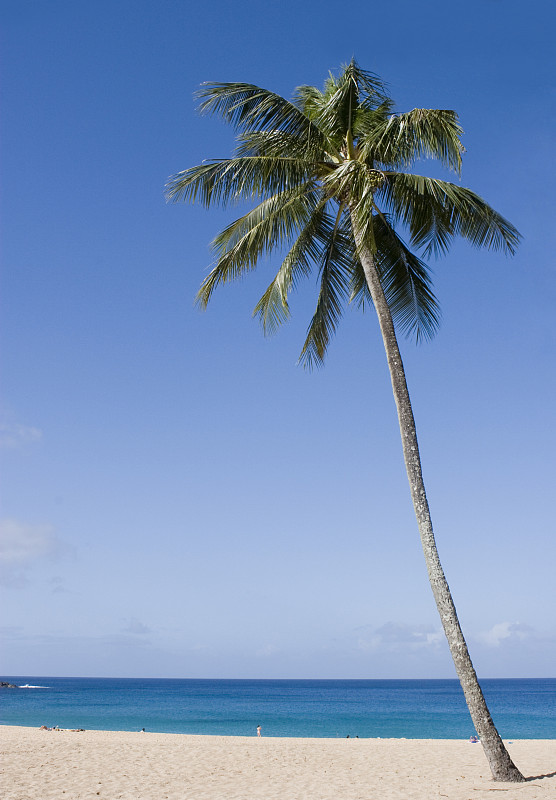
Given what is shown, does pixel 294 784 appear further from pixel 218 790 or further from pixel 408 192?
pixel 408 192

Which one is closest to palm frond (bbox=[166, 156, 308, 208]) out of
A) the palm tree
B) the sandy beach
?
the palm tree

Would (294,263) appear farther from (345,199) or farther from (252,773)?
(252,773)

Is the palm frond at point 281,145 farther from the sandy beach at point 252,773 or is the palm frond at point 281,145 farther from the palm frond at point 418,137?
the sandy beach at point 252,773

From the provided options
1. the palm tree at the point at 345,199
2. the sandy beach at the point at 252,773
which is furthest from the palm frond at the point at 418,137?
the sandy beach at the point at 252,773

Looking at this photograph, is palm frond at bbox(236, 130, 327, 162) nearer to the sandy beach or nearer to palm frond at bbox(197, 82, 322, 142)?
palm frond at bbox(197, 82, 322, 142)

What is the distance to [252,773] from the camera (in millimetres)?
12172

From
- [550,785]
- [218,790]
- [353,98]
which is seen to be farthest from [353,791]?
[353,98]

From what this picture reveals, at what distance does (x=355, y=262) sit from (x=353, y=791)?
9.31 meters

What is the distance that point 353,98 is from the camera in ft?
39.6

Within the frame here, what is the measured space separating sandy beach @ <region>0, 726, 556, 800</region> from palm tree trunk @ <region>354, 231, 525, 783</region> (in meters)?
0.50

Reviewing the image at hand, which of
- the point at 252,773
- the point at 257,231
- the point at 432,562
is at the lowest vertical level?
the point at 252,773

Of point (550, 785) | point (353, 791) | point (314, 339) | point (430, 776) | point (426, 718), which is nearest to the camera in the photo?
point (550, 785)

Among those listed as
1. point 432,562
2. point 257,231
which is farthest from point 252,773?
point 257,231

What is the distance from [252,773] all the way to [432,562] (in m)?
5.56
